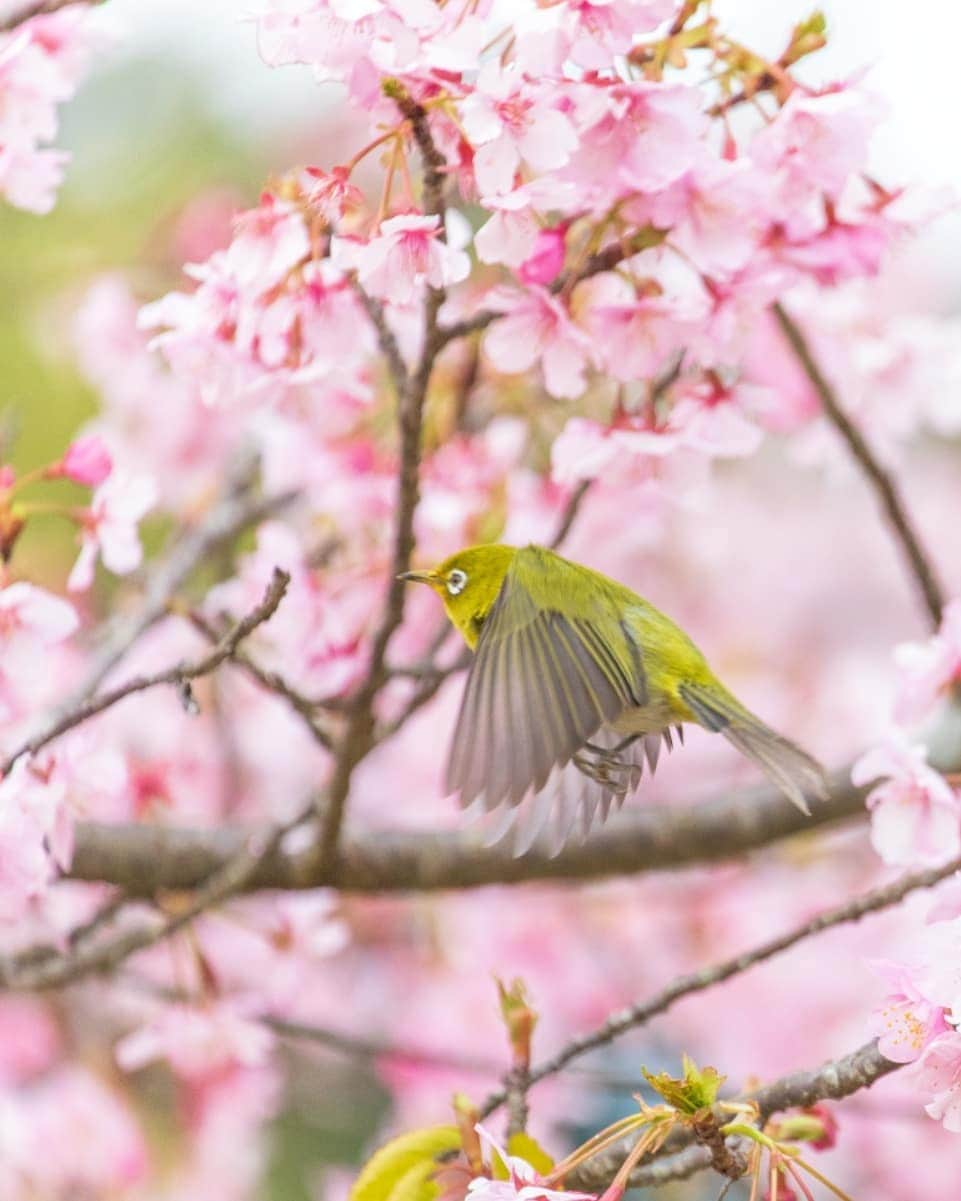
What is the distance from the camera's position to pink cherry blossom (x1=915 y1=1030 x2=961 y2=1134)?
785 millimetres

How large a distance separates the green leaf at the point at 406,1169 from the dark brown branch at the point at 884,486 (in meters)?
0.72

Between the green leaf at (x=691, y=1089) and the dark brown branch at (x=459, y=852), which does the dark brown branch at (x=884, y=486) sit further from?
the green leaf at (x=691, y=1089)

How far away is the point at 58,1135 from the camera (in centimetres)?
229

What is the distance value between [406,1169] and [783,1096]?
0.77 ft

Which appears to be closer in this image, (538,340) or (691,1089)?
(691,1089)

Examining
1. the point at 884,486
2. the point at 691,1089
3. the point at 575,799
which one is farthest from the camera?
the point at 884,486

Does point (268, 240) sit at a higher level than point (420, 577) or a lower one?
higher

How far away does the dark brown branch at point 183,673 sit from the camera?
864mm

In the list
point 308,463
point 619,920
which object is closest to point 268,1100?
point 619,920

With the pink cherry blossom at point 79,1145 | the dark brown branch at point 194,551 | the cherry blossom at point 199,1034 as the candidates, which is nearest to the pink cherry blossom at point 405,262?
the dark brown branch at point 194,551

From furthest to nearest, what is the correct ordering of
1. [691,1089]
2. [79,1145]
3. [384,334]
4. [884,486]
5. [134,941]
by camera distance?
[79,1145]
[884,486]
[134,941]
[384,334]
[691,1089]

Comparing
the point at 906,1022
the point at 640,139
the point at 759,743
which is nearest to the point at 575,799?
the point at 759,743

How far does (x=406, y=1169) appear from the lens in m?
0.91

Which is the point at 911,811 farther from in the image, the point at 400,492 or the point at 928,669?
the point at 400,492
